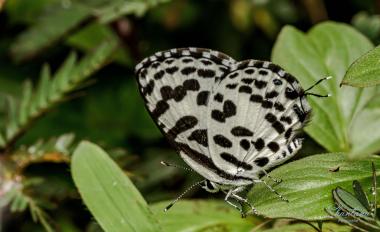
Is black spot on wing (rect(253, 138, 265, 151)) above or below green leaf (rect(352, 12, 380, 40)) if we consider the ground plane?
above

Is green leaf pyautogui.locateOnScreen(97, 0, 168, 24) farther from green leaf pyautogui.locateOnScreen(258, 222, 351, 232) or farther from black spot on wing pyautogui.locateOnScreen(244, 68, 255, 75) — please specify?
green leaf pyautogui.locateOnScreen(258, 222, 351, 232)

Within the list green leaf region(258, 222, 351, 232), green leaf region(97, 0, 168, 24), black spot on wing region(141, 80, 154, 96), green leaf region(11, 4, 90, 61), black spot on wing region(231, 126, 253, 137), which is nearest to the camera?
green leaf region(258, 222, 351, 232)

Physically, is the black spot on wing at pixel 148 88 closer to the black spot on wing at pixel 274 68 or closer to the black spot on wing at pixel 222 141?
the black spot on wing at pixel 222 141

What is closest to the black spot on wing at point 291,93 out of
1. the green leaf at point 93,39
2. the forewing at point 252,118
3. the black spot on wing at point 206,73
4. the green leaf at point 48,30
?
the forewing at point 252,118

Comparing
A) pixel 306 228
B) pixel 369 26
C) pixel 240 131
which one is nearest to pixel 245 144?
pixel 240 131

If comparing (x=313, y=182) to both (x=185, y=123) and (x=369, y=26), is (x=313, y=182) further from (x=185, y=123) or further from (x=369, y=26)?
(x=369, y=26)

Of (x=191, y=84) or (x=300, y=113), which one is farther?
(x=191, y=84)

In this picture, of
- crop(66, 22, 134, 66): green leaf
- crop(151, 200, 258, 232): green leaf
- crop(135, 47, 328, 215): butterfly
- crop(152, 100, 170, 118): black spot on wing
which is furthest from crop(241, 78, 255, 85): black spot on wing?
crop(66, 22, 134, 66): green leaf
